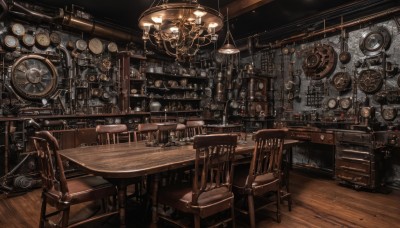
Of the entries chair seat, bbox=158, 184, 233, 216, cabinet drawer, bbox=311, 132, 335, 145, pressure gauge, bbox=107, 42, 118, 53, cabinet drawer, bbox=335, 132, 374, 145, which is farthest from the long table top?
pressure gauge, bbox=107, 42, 118, 53

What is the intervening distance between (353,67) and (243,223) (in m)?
3.82

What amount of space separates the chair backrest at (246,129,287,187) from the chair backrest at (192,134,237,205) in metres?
0.31

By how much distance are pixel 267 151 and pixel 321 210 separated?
132 cm

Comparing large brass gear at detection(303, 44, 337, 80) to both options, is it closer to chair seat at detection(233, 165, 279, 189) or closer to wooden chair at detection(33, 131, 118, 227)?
chair seat at detection(233, 165, 279, 189)

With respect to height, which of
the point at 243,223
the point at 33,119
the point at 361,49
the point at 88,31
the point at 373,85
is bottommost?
the point at 243,223

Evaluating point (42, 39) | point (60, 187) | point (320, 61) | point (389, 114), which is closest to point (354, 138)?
point (389, 114)

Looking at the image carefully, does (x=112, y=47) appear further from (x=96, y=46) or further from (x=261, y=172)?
(x=261, y=172)

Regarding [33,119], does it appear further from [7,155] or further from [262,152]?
[262,152]

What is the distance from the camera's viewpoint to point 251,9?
4934 millimetres

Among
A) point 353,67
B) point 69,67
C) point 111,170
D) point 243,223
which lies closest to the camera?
point 111,170

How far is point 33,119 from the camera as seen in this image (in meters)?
4.02

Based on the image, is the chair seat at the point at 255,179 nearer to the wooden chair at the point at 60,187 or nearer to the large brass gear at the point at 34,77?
the wooden chair at the point at 60,187

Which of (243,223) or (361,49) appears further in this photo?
(361,49)

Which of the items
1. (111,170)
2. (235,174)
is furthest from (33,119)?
(235,174)
